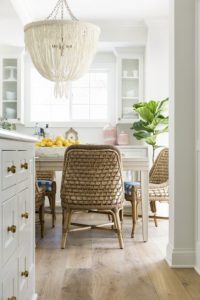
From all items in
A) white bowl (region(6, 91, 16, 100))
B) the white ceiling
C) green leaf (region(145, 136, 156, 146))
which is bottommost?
green leaf (region(145, 136, 156, 146))

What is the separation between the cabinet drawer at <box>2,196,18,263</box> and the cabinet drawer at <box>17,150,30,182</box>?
0.52 feet

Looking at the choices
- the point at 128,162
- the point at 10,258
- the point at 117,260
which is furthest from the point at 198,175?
the point at 10,258

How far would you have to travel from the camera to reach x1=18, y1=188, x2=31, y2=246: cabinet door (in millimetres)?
1916

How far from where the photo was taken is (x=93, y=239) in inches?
169

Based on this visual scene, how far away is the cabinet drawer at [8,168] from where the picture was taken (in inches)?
58.8

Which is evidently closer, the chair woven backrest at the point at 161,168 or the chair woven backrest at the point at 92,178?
the chair woven backrest at the point at 92,178

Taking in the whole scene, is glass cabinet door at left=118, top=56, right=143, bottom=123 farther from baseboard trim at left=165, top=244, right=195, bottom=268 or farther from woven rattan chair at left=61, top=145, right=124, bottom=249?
baseboard trim at left=165, top=244, right=195, bottom=268

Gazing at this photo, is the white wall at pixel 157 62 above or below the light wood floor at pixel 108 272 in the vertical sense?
above

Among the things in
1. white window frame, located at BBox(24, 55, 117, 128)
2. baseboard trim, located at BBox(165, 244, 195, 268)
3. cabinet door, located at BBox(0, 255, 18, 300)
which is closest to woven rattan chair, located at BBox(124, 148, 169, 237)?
baseboard trim, located at BBox(165, 244, 195, 268)

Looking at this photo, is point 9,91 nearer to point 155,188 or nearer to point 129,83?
point 129,83

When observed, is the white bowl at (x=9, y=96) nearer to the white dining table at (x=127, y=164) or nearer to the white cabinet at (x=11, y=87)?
the white cabinet at (x=11, y=87)

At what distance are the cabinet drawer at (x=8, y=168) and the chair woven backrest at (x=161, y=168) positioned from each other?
350 cm

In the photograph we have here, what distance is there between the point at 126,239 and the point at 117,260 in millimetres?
864

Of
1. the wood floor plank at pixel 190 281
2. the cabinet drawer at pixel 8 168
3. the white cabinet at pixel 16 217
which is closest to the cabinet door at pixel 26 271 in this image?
the white cabinet at pixel 16 217
